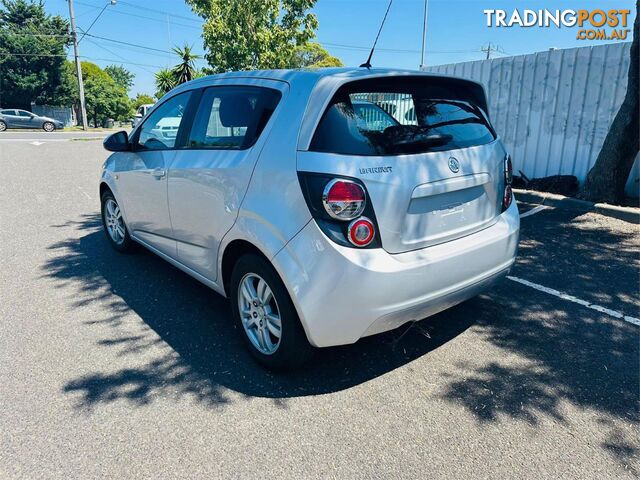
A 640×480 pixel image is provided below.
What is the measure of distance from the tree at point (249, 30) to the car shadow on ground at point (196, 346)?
1537cm

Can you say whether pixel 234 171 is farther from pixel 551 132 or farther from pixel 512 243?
pixel 551 132

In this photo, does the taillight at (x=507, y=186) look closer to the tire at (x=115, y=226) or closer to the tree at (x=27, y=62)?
the tire at (x=115, y=226)

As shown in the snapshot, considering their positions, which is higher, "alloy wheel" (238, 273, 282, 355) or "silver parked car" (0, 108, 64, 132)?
"silver parked car" (0, 108, 64, 132)

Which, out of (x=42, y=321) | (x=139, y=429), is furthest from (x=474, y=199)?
(x=42, y=321)

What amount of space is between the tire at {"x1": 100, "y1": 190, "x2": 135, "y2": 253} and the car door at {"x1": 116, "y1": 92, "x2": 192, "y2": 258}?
439mm

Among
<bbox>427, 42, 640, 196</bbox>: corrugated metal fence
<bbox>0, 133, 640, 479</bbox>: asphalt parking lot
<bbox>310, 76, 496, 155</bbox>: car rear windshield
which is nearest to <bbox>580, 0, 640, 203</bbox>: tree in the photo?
<bbox>427, 42, 640, 196</bbox>: corrugated metal fence

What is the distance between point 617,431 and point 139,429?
254 centimetres

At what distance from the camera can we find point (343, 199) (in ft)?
7.91

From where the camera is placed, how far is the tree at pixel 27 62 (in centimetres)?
4362

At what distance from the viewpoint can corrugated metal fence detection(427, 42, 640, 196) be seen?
7.54 metres

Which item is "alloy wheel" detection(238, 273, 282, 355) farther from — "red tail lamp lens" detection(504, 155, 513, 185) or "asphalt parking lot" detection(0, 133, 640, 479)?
"red tail lamp lens" detection(504, 155, 513, 185)

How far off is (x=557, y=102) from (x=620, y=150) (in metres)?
1.89

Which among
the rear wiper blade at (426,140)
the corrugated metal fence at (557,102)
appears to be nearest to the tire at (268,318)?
the rear wiper blade at (426,140)

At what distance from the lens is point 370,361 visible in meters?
3.12
